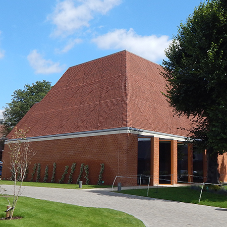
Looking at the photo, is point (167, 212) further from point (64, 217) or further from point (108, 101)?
point (108, 101)

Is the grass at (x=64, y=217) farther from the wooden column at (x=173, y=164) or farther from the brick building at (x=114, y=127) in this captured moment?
the wooden column at (x=173, y=164)

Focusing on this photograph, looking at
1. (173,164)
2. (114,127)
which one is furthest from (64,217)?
(173,164)

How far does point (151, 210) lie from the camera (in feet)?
39.8

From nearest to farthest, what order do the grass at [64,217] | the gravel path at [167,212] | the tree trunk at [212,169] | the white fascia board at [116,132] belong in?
the grass at [64,217] < the gravel path at [167,212] < the tree trunk at [212,169] < the white fascia board at [116,132]

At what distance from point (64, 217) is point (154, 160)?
54.1ft

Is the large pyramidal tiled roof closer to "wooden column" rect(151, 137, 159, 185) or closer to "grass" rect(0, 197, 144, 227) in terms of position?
"wooden column" rect(151, 137, 159, 185)

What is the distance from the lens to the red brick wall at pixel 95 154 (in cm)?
2384

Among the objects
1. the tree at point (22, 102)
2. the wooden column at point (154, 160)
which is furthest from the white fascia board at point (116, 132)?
the tree at point (22, 102)

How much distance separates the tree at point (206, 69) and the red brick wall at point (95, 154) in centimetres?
605

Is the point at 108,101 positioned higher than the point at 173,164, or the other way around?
the point at 108,101

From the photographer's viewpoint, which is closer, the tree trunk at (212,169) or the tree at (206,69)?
the tree at (206,69)

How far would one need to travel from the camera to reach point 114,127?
975 inches

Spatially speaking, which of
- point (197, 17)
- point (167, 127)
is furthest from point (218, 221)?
point (167, 127)

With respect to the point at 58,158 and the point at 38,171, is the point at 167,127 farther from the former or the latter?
the point at 38,171
